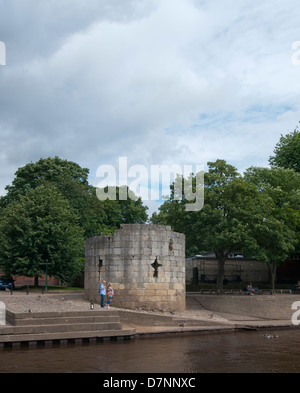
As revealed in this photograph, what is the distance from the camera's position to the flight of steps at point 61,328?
706 inches

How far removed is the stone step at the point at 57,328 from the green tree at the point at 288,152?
30.9 meters

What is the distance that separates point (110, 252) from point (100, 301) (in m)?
2.78

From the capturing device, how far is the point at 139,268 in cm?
2567

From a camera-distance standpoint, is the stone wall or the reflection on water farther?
the stone wall

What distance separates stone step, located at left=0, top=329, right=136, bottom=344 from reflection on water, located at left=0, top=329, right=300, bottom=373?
1.58 feet

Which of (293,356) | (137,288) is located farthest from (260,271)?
(293,356)

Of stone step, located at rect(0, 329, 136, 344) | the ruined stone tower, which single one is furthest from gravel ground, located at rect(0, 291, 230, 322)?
stone step, located at rect(0, 329, 136, 344)

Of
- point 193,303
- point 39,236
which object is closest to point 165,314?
point 193,303

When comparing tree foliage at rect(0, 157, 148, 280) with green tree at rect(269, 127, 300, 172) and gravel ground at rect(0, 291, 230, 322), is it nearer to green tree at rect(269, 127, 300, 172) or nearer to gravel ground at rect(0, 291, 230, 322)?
gravel ground at rect(0, 291, 230, 322)

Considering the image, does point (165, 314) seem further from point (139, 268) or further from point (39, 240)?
point (39, 240)

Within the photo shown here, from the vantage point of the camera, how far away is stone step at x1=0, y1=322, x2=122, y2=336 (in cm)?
1792

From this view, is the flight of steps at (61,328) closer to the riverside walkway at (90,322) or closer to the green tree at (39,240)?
the riverside walkway at (90,322)
